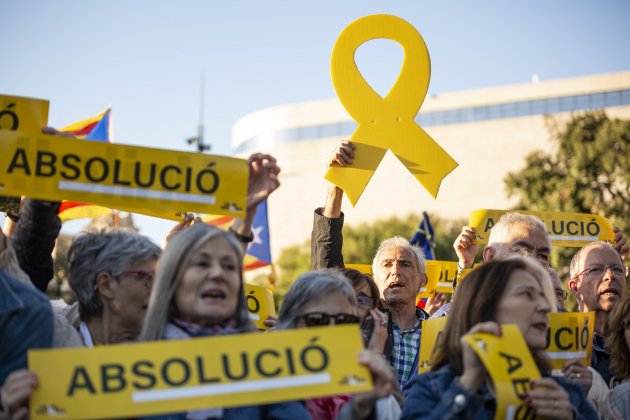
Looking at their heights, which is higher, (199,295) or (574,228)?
(574,228)

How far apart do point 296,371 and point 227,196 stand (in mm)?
993

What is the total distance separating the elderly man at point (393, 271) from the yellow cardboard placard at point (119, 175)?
1056 mm

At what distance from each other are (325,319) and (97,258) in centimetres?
115

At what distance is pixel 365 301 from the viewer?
195 inches

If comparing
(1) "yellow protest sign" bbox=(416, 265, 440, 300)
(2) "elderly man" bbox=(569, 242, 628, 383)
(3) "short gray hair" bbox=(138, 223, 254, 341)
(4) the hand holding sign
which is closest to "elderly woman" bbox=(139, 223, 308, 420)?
(3) "short gray hair" bbox=(138, 223, 254, 341)

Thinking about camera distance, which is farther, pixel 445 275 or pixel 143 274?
pixel 445 275

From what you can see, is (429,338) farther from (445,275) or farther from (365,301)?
(445,275)

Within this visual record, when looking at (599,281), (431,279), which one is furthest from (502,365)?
(431,279)

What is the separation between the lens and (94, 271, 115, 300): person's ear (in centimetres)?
426

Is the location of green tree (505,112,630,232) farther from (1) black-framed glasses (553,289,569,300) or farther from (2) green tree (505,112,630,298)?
(1) black-framed glasses (553,289,569,300)

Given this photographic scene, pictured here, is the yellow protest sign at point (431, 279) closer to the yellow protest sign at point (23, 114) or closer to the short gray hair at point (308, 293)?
the short gray hair at point (308, 293)

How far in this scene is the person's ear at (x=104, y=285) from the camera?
4.26 metres

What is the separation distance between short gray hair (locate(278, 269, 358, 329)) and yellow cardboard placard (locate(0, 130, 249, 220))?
474 mm

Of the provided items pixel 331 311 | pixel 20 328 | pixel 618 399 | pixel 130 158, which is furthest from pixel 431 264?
pixel 20 328
